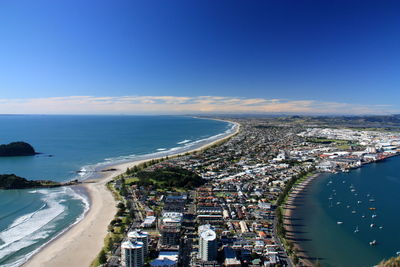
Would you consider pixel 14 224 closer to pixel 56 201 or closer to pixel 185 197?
pixel 56 201

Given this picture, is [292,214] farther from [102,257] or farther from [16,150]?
[16,150]

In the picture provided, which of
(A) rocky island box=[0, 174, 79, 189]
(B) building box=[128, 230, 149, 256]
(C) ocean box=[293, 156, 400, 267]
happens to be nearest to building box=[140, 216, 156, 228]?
(B) building box=[128, 230, 149, 256]

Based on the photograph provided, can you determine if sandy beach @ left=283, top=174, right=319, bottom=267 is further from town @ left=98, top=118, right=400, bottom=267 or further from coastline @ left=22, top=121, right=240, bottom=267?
coastline @ left=22, top=121, right=240, bottom=267

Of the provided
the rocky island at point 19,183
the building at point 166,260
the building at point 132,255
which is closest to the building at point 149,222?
the building at point 166,260

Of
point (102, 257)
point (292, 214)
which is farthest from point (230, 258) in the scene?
point (292, 214)

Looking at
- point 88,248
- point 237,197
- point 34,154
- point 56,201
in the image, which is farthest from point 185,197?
point 34,154
